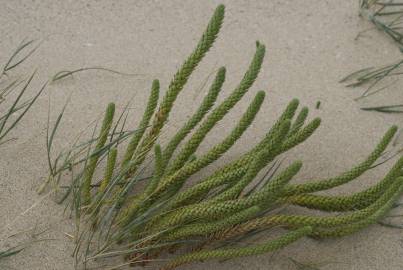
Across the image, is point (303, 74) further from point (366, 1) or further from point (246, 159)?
point (246, 159)

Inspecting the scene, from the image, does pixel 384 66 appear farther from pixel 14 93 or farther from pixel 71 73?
pixel 14 93

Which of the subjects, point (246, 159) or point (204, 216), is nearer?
point (204, 216)

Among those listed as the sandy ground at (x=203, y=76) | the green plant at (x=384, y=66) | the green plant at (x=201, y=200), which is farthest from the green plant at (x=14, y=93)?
the green plant at (x=384, y=66)

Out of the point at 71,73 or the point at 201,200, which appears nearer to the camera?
the point at 201,200

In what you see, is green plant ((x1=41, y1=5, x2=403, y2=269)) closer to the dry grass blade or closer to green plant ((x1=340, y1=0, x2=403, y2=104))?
the dry grass blade

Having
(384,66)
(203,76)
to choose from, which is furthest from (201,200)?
(384,66)

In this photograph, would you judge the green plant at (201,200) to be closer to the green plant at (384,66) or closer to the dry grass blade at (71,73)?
the dry grass blade at (71,73)

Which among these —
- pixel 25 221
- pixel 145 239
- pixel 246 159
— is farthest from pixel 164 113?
pixel 25 221
